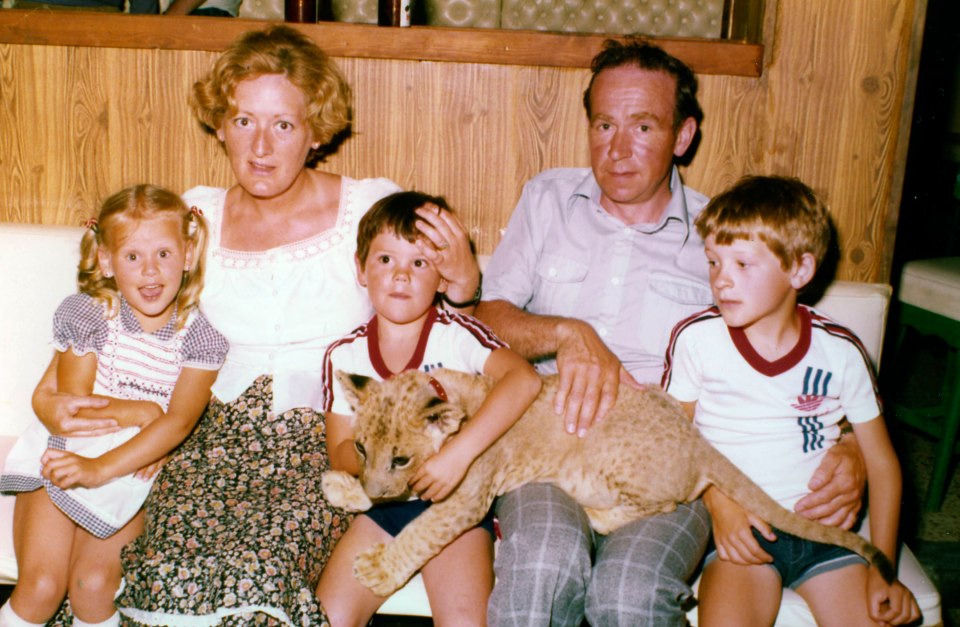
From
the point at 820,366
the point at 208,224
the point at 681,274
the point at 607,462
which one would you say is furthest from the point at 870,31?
the point at 208,224

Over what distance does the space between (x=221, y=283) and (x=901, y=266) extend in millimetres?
2818

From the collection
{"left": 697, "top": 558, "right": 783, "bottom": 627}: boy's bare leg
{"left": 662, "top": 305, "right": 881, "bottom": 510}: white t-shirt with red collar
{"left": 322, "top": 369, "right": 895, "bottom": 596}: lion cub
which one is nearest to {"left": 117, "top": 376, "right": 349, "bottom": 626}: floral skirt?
{"left": 322, "top": 369, "right": 895, "bottom": 596}: lion cub

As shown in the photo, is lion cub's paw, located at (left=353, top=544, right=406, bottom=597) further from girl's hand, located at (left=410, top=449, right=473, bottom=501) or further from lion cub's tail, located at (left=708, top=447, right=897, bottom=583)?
lion cub's tail, located at (left=708, top=447, right=897, bottom=583)

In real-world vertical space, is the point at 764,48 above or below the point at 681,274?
above

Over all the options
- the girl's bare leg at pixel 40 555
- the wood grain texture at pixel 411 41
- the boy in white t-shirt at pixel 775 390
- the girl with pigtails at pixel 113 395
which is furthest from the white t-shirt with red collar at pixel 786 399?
the girl's bare leg at pixel 40 555

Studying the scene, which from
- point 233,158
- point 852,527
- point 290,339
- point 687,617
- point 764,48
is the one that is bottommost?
point 687,617

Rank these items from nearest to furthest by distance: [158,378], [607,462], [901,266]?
[607,462] → [158,378] → [901,266]

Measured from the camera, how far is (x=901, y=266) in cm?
346

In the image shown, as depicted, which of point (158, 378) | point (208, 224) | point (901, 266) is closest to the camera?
point (158, 378)

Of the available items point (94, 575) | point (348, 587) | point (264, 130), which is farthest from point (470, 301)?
point (94, 575)

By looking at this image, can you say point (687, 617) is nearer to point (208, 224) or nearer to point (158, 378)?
point (158, 378)

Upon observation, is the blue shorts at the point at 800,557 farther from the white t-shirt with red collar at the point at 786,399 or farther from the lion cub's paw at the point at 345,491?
the lion cub's paw at the point at 345,491

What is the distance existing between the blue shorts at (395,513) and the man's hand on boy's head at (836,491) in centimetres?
80

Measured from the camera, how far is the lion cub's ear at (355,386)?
1.83m
